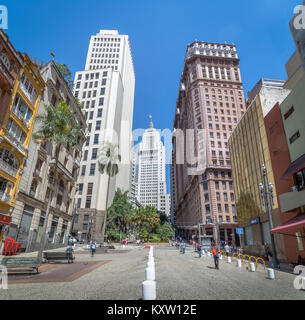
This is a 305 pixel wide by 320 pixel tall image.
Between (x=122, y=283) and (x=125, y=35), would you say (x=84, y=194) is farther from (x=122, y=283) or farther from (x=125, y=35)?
(x=125, y=35)

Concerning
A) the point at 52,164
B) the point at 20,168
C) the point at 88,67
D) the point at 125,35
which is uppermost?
the point at 125,35

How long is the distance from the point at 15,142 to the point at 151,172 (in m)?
167

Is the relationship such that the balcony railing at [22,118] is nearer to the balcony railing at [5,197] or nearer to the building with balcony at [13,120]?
the building with balcony at [13,120]

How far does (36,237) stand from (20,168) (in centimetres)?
900

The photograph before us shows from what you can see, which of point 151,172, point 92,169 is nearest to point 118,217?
point 92,169

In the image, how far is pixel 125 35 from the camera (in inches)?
3981

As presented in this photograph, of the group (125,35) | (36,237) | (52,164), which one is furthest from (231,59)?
(36,237)

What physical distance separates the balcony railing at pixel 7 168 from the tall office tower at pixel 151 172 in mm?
158678

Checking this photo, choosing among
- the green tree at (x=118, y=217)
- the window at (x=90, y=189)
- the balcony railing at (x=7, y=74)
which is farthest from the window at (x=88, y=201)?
the balcony railing at (x=7, y=74)

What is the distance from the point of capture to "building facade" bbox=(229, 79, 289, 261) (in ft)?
77.7

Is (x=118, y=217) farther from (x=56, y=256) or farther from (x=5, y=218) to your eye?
(x=56, y=256)

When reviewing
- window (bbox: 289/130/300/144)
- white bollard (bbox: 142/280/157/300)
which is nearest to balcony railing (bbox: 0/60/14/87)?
white bollard (bbox: 142/280/157/300)

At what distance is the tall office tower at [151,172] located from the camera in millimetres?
180250

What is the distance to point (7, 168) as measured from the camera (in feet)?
67.2
